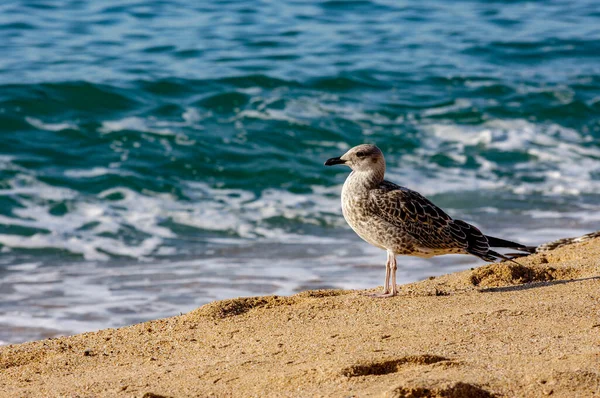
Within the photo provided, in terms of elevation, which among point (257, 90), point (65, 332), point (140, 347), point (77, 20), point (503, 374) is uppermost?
point (77, 20)

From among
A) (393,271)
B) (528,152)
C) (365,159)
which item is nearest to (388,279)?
(393,271)

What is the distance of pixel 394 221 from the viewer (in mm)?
5762

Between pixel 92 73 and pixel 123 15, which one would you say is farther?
pixel 123 15

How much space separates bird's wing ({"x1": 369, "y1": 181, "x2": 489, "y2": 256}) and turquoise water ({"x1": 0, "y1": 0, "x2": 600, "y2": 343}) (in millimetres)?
2432

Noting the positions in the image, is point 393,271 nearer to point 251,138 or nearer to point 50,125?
point 251,138

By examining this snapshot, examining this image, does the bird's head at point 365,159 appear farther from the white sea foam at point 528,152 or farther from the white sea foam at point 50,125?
the white sea foam at point 50,125

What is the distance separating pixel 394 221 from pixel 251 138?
7.99 metres

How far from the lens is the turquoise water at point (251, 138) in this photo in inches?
348

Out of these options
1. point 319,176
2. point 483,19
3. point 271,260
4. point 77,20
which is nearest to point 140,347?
point 271,260

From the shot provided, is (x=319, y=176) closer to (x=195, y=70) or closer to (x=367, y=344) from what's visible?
(x=195, y=70)

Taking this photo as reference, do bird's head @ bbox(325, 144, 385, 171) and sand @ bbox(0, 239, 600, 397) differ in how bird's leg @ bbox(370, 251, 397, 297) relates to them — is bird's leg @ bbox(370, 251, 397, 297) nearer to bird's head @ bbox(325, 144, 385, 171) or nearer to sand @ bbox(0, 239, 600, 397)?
sand @ bbox(0, 239, 600, 397)

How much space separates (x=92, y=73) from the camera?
15367 millimetres

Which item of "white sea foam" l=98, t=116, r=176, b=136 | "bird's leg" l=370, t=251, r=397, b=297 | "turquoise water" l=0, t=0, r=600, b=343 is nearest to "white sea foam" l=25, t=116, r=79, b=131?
"turquoise water" l=0, t=0, r=600, b=343

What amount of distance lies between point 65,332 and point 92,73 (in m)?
8.97
